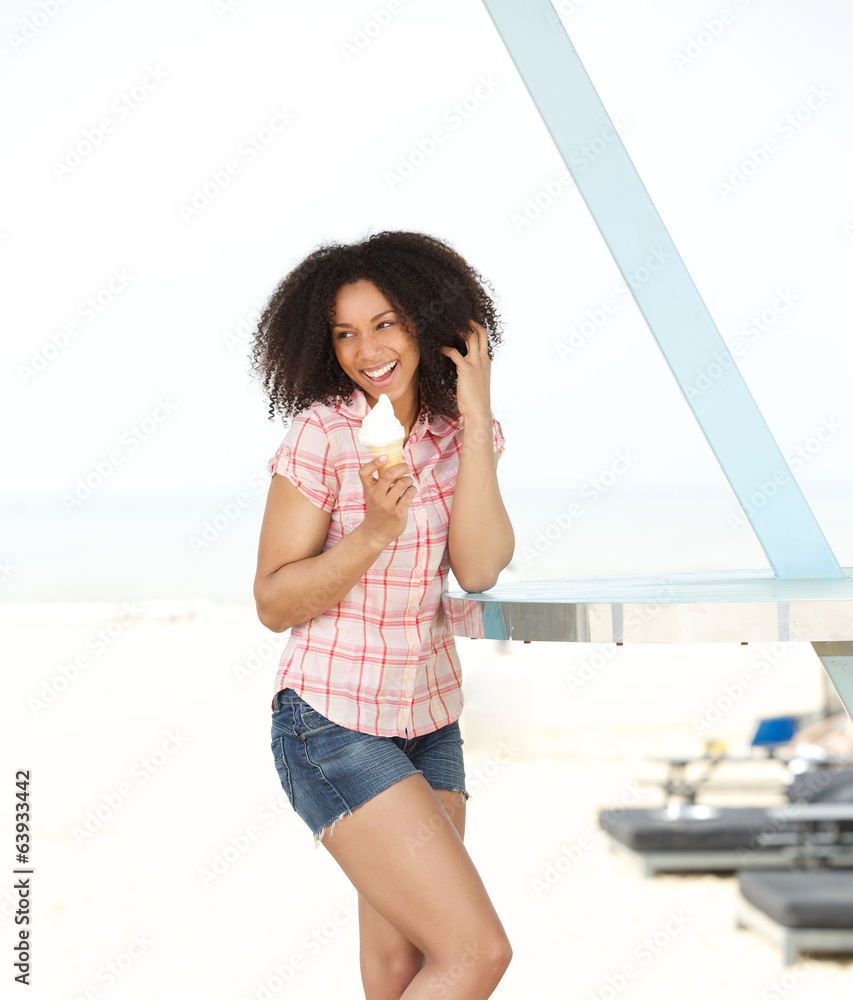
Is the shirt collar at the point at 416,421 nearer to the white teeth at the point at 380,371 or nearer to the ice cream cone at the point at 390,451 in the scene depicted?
the white teeth at the point at 380,371

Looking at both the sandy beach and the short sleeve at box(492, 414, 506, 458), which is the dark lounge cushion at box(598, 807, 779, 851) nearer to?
the sandy beach

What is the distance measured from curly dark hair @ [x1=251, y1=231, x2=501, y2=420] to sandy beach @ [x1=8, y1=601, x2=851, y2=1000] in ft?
15.4

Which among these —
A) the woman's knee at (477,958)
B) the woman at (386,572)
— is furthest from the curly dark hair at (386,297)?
the woman's knee at (477,958)

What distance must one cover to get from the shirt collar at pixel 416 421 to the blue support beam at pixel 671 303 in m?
0.36

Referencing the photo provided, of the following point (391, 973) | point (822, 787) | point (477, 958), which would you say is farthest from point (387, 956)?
point (822, 787)

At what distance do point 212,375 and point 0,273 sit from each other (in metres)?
4.81

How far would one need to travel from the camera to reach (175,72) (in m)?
18.7

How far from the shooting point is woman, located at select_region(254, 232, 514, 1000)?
1.41 metres

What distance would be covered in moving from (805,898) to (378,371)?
176 inches

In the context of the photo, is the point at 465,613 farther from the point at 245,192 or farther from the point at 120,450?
the point at 120,450

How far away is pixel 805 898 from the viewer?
16.8ft

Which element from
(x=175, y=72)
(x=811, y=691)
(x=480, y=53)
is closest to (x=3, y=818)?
(x=811, y=691)

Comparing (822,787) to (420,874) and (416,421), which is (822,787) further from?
(420,874)

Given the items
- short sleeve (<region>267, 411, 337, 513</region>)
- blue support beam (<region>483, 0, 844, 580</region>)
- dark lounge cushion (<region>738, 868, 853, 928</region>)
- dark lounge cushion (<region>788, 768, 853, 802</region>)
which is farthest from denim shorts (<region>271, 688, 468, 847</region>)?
dark lounge cushion (<region>788, 768, 853, 802</region>)
